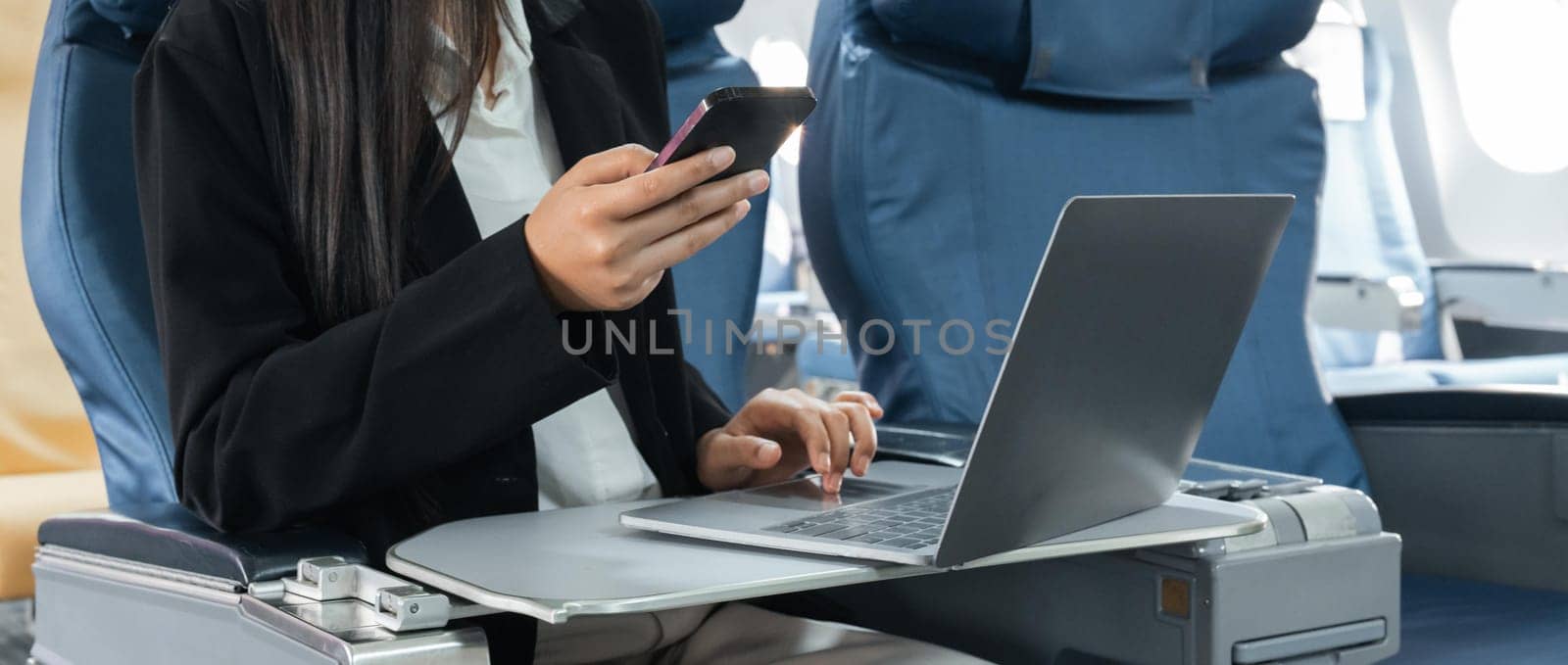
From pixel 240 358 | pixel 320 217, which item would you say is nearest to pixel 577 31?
pixel 320 217

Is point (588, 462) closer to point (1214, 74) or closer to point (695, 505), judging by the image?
point (695, 505)

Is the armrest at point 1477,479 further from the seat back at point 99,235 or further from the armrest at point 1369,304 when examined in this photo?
the seat back at point 99,235

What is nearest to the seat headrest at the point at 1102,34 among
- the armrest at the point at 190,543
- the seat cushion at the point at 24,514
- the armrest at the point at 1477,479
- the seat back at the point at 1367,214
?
the armrest at the point at 1477,479

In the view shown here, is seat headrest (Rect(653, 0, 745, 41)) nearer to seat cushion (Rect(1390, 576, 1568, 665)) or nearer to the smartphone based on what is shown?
the smartphone

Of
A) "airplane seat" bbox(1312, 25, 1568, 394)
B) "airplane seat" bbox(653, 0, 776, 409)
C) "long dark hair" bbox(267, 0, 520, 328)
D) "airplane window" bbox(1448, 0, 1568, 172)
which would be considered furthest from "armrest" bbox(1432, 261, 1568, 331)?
"long dark hair" bbox(267, 0, 520, 328)

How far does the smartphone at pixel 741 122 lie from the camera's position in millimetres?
653

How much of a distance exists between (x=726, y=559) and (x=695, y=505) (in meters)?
0.15

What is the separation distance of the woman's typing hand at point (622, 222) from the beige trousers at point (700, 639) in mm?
283

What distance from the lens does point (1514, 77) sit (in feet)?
12.8

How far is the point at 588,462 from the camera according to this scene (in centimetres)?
104

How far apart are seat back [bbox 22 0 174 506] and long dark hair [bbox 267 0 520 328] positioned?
9.0 inches

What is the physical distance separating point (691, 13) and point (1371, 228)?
99.0 inches

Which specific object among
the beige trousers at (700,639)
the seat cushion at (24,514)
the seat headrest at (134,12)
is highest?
the seat headrest at (134,12)

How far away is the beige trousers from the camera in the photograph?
3.10 ft
